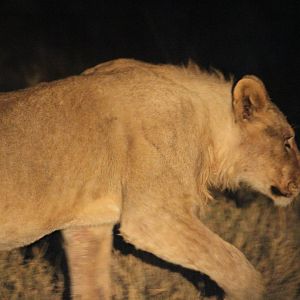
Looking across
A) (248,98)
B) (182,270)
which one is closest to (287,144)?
(248,98)

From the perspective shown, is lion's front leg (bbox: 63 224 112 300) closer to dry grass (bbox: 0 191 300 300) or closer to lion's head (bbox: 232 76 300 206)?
dry grass (bbox: 0 191 300 300)

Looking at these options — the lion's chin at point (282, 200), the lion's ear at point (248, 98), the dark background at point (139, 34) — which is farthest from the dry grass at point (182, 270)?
the dark background at point (139, 34)

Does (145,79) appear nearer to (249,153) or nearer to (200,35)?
(249,153)

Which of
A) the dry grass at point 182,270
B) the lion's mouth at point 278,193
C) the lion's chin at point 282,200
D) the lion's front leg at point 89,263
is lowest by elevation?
the dry grass at point 182,270

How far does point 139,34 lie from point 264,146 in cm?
393

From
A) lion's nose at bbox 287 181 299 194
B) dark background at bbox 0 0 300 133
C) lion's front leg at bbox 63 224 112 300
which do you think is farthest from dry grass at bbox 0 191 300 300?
dark background at bbox 0 0 300 133

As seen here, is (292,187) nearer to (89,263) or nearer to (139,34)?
(89,263)

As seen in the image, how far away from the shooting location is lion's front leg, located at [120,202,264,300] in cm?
380

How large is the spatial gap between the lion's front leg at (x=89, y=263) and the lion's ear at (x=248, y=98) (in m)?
0.98

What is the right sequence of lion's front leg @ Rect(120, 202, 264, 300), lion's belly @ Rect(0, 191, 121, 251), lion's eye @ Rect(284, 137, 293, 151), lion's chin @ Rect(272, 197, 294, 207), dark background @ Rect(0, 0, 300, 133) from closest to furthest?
1. lion's belly @ Rect(0, 191, 121, 251)
2. lion's front leg @ Rect(120, 202, 264, 300)
3. lion's eye @ Rect(284, 137, 293, 151)
4. lion's chin @ Rect(272, 197, 294, 207)
5. dark background @ Rect(0, 0, 300, 133)

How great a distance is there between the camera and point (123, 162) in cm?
383

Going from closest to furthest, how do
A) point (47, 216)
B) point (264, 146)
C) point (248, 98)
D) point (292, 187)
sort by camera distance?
point (47, 216) < point (248, 98) < point (264, 146) < point (292, 187)

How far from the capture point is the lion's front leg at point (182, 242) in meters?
3.80

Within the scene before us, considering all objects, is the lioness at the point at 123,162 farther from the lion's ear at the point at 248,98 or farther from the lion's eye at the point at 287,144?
the lion's eye at the point at 287,144
